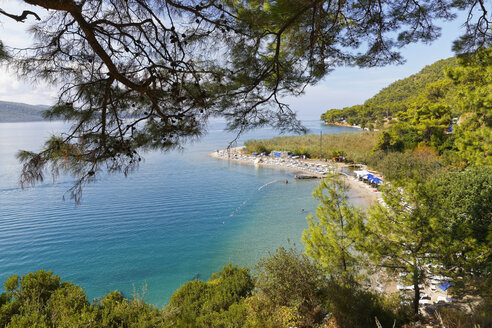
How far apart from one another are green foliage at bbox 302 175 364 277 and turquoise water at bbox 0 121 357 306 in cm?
236

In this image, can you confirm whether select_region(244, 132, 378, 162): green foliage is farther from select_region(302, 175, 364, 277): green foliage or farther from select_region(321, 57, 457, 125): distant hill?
select_region(302, 175, 364, 277): green foliage

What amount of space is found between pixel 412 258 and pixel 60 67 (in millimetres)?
5498

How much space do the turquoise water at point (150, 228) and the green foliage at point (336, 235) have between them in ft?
7.73

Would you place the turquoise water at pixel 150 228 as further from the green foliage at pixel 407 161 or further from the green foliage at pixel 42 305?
the green foliage at pixel 407 161

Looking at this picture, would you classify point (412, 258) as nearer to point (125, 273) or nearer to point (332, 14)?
point (332, 14)

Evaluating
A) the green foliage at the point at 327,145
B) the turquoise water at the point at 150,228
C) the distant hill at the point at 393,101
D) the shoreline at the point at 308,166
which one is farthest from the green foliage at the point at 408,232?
the distant hill at the point at 393,101

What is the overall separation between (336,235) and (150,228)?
30.5 ft

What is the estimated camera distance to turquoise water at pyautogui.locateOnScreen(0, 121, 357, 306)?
856 cm

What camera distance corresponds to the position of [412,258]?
431cm

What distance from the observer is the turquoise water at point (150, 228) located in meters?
8.56

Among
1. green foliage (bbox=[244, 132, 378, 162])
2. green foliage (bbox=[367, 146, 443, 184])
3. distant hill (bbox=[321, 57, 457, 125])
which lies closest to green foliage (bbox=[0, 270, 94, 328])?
green foliage (bbox=[367, 146, 443, 184])

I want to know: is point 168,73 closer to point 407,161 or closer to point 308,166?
point 407,161

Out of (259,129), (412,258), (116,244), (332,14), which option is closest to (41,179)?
(259,129)

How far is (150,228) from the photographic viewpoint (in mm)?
11789
